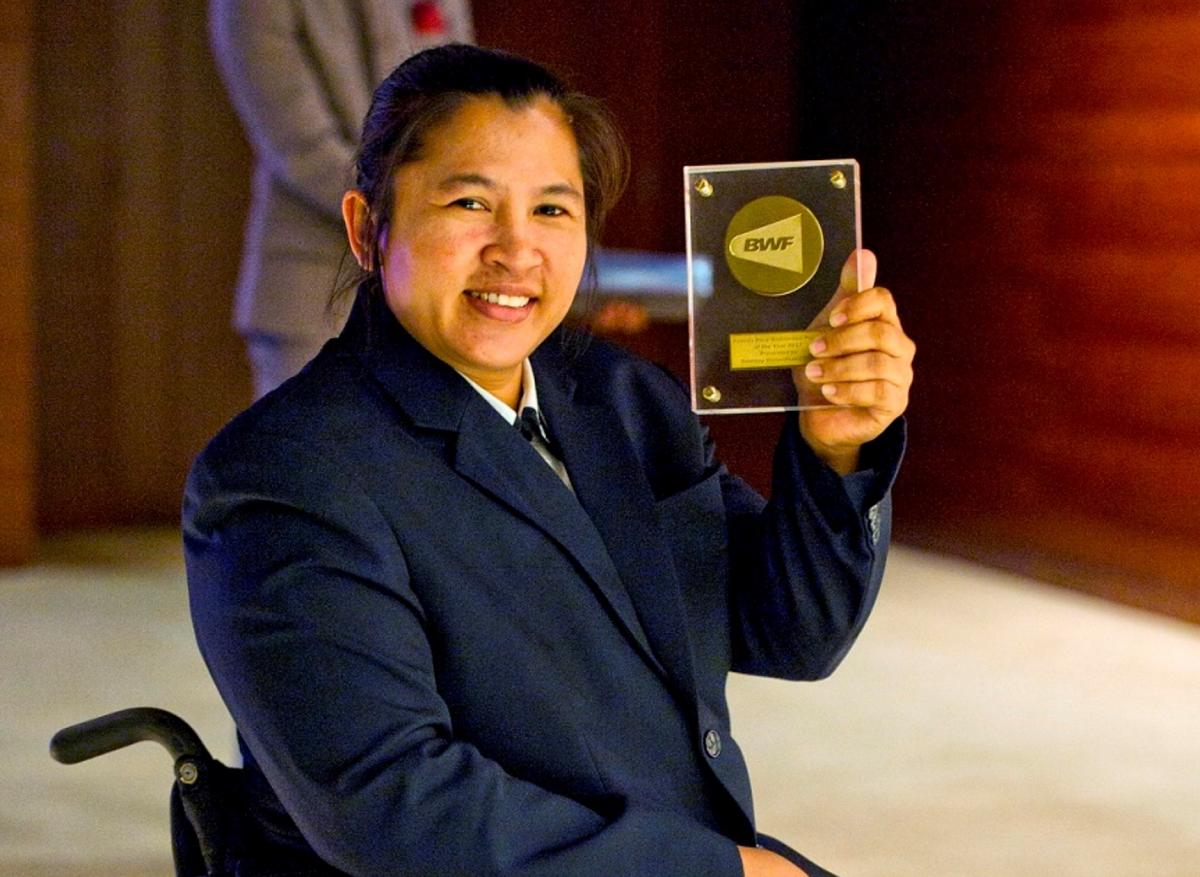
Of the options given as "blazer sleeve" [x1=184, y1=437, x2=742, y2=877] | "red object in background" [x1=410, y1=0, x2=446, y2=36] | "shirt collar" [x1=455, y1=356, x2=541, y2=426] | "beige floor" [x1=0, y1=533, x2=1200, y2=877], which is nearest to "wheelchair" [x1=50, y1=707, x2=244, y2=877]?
"blazer sleeve" [x1=184, y1=437, x2=742, y2=877]

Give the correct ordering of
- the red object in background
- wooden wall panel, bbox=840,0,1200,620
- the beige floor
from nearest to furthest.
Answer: the beige floor → the red object in background → wooden wall panel, bbox=840,0,1200,620

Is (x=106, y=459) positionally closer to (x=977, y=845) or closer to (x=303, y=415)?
(x=977, y=845)

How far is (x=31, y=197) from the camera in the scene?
465 centimetres

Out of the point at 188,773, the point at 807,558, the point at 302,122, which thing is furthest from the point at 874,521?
the point at 302,122

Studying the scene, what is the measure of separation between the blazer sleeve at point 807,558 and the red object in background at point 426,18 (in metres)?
1.51

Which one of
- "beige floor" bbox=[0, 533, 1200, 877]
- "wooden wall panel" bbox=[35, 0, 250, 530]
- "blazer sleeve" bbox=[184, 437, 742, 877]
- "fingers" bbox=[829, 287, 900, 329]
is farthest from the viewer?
"wooden wall panel" bbox=[35, 0, 250, 530]

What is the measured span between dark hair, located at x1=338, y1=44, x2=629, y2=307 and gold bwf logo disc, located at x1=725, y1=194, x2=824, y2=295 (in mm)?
163

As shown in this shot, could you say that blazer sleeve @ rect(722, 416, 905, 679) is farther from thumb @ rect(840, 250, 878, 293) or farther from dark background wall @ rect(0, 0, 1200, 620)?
dark background wall @ rect(0, 0, 1200, 620)

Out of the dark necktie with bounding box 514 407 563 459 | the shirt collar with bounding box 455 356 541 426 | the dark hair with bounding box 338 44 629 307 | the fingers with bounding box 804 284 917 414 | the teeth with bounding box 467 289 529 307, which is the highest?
the dark hair with bounding box 338 44 629 307

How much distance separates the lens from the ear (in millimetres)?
1496

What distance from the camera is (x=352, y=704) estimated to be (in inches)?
48.9

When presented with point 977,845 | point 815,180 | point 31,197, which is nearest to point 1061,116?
point 977,845

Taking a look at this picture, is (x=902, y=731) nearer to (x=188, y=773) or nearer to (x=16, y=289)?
(x=188, y=773)

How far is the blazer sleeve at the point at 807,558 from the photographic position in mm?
1493
